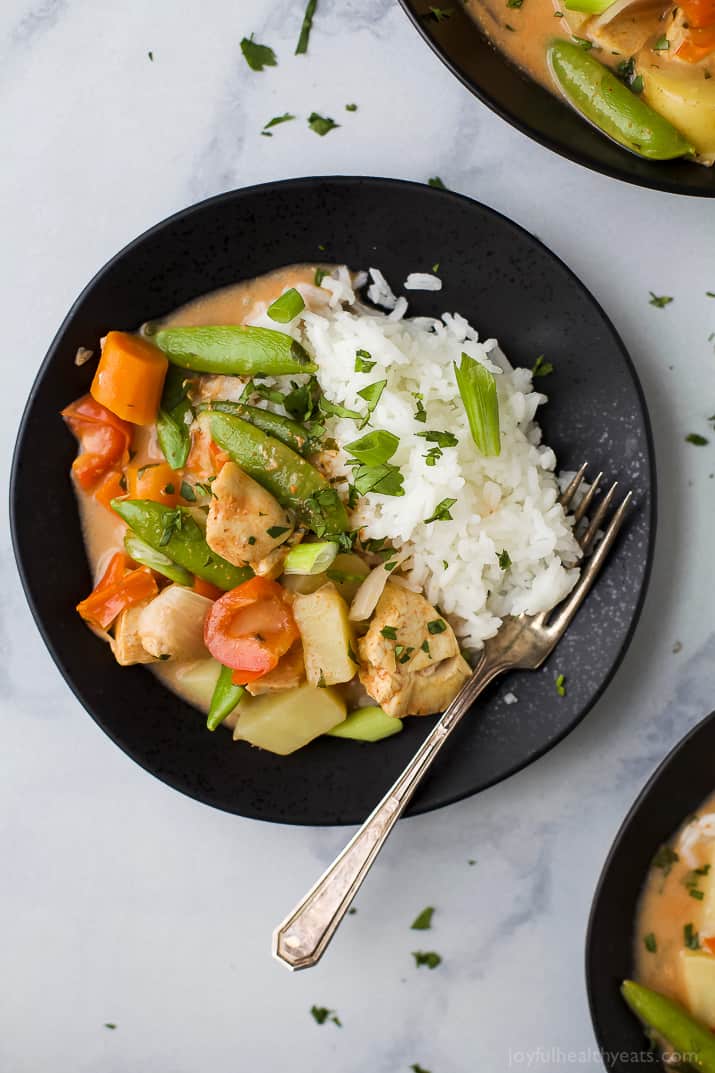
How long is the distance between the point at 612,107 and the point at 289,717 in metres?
1.93

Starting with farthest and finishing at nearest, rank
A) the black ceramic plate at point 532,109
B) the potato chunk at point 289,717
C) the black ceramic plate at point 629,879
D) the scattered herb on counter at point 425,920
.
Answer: the scattered herb on counter at point 425,920, the potato chunk at point 289,717, the black ceramic plate at point 629,879, the black ceramic plate at point 532,109

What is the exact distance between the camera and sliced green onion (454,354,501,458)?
257 cm

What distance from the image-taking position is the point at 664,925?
2666mm

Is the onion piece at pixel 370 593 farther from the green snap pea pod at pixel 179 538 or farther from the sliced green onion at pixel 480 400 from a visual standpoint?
the sliced green onion at pixel 480 400

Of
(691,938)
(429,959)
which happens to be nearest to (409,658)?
(429,959)

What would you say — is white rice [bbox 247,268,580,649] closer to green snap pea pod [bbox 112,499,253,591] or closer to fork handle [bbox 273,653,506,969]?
fork handle [bbox 273,653,506,969]

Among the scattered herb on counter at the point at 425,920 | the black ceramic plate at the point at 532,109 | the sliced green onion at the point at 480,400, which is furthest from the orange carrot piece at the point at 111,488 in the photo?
the scattered herb on counter at the point at 425,920

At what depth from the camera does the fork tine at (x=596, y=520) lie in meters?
2.60

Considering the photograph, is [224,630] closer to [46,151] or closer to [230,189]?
[230,189]

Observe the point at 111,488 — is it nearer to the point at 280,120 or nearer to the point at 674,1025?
the point at 280,120

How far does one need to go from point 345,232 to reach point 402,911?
2.12 meters

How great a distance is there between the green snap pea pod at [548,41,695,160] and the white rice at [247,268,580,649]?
653 mm

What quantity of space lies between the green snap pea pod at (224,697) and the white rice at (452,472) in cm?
59

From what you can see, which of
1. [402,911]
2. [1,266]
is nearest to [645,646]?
[402,911]
